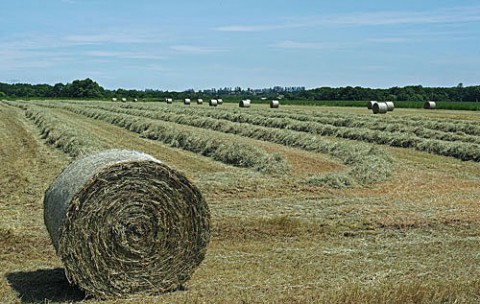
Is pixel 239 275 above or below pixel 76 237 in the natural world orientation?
below

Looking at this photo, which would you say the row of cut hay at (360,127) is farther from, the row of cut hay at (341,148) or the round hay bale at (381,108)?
the round hay bale at (381,108)

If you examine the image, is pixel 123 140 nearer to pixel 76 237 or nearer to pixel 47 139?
pixel 47 139

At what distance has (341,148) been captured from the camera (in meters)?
22.3

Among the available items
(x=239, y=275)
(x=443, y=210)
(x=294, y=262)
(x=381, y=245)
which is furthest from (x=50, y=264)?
(x=443, y=210)

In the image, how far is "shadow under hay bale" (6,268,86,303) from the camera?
7.39 metres

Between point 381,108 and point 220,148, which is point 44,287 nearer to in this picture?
point 220,148

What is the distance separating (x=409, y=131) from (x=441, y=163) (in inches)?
346

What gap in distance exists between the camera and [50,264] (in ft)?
A: 29.0

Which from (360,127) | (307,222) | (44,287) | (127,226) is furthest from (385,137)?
(44,287)

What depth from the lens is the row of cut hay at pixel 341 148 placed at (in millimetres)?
16672

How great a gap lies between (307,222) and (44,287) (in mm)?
4951

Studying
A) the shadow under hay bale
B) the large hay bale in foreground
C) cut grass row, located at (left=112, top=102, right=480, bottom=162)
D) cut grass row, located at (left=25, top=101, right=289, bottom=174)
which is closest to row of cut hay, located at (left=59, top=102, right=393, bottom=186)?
cut grass row, located at (left=112, top=102, right=480, bottom=162)

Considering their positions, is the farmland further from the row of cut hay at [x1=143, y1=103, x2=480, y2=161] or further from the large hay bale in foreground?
the large hay bale in foreground

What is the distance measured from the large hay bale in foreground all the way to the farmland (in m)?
0.27
